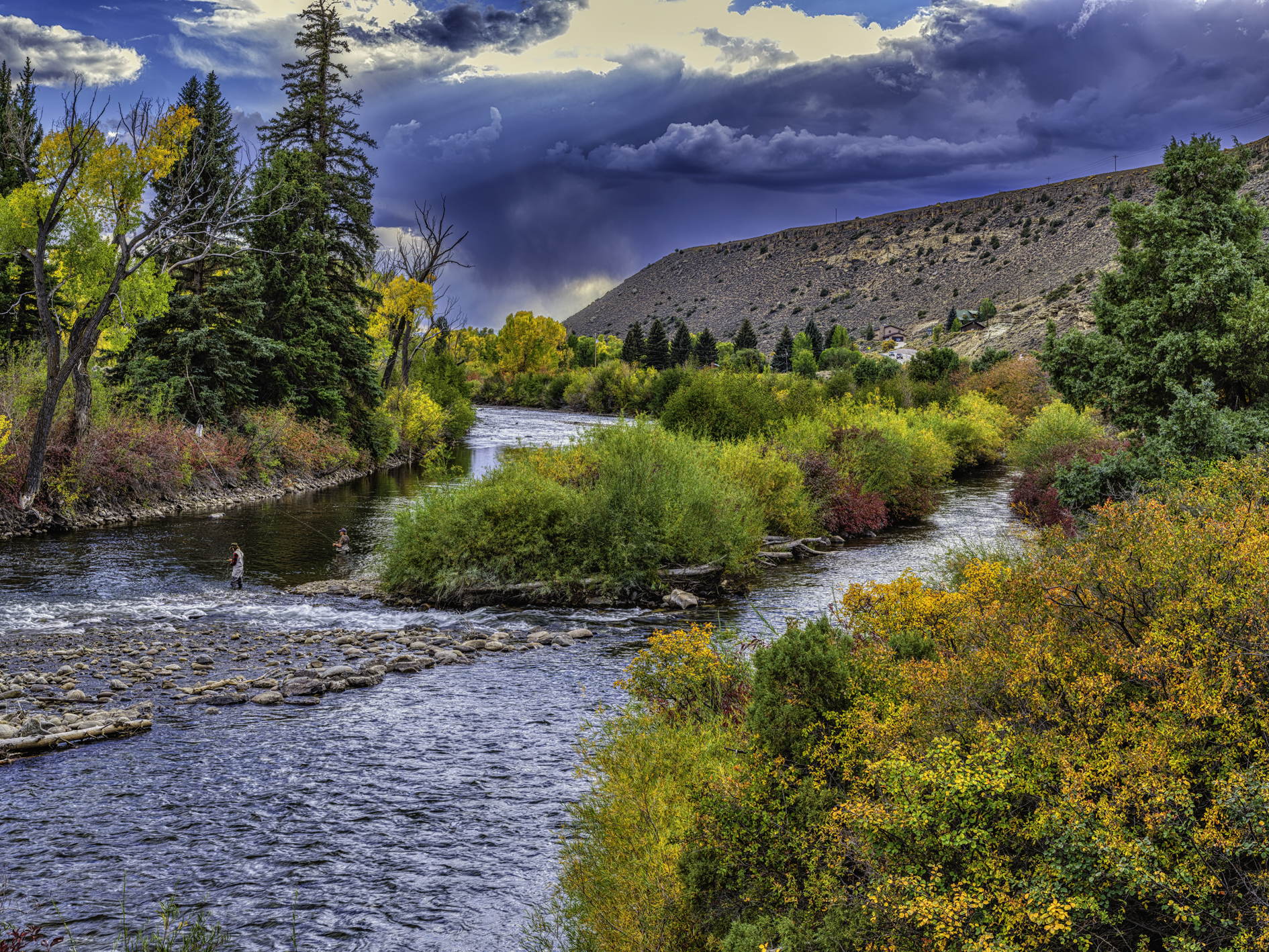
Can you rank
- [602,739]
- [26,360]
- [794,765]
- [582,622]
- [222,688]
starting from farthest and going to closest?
[26,360] → [582,622] → [222,688] → [602,739] → [794,765]

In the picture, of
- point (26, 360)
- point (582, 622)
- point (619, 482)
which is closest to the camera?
point (582, 622)

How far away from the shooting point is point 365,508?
26984mm

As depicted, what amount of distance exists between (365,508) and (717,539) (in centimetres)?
1471

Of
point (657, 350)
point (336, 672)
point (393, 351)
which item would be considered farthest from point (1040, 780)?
point (657, 350)

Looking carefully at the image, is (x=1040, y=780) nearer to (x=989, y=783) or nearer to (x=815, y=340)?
(x=989, y=783)

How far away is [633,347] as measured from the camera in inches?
3829

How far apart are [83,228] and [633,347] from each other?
256 ft

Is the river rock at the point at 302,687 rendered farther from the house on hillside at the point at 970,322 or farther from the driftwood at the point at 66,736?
the house on hillside at the point at 970,322

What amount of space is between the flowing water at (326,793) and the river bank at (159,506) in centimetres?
517

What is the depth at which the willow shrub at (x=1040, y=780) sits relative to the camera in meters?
3.50

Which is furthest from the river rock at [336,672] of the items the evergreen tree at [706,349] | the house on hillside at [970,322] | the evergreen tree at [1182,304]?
the evergreen tree at [706,349]

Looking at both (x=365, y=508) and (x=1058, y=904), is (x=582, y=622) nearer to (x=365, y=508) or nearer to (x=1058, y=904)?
(x=1058, y=904)

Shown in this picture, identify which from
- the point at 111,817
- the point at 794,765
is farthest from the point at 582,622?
the point at 794,765

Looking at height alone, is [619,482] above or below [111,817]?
above
